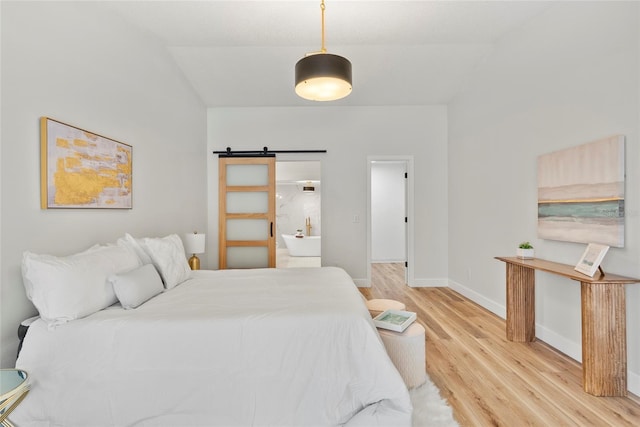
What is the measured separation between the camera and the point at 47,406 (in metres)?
1.57

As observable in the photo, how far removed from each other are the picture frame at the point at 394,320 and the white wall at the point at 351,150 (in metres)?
2.52

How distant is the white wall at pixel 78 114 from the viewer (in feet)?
5.66

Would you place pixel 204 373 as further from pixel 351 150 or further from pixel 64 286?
pixel 351 150

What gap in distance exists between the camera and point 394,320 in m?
2.11

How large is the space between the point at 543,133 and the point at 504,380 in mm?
2232

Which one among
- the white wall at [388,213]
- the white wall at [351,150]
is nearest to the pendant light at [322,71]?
the white wall at [351,150]

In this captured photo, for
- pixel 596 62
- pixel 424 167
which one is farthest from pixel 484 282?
pixel 596 62

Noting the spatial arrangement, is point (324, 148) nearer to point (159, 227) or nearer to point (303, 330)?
point (159, 227)

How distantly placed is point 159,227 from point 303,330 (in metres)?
2.40

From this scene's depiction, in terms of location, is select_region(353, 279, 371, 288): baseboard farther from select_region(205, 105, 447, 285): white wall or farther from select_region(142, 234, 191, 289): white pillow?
select_region(142, 234, 191, 289): white pillow

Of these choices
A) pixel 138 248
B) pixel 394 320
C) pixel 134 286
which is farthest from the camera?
pixel 138 248

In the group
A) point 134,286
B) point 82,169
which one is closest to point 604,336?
point 134,286

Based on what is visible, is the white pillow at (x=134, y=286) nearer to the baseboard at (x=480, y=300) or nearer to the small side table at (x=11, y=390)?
the small side table at (x=11, y=390)

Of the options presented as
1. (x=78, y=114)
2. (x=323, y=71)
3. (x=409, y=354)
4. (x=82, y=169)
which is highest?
(x=323, y=71)
